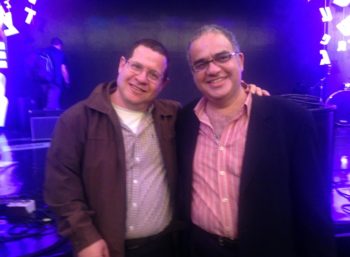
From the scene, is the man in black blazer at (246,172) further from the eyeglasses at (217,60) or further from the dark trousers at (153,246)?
the dark trousers at (153,246)

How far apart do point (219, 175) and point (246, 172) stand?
0.12 metres

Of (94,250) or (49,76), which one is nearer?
(94,250)

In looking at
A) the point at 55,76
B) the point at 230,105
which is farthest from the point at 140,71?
the point at 55,76

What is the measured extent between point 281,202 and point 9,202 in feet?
4.74

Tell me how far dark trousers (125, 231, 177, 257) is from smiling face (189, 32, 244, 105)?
26.6 inches

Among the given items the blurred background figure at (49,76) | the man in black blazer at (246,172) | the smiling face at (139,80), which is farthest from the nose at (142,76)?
the blurred background figure at (49,76)

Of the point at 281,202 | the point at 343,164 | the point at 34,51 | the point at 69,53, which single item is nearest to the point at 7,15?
the point at 34,51

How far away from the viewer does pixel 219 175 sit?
5.04 ft

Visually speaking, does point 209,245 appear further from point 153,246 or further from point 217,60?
point 217,60

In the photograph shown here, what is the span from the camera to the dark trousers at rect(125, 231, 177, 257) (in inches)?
63.0

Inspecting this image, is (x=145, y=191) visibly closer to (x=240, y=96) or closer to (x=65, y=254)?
(x=65, y=254)

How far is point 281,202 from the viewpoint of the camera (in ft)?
4.85

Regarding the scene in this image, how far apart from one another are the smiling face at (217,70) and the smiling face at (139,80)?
190 millimetres

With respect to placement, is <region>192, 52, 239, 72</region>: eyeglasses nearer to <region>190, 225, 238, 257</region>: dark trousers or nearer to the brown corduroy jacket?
the brown corduroy jacket
